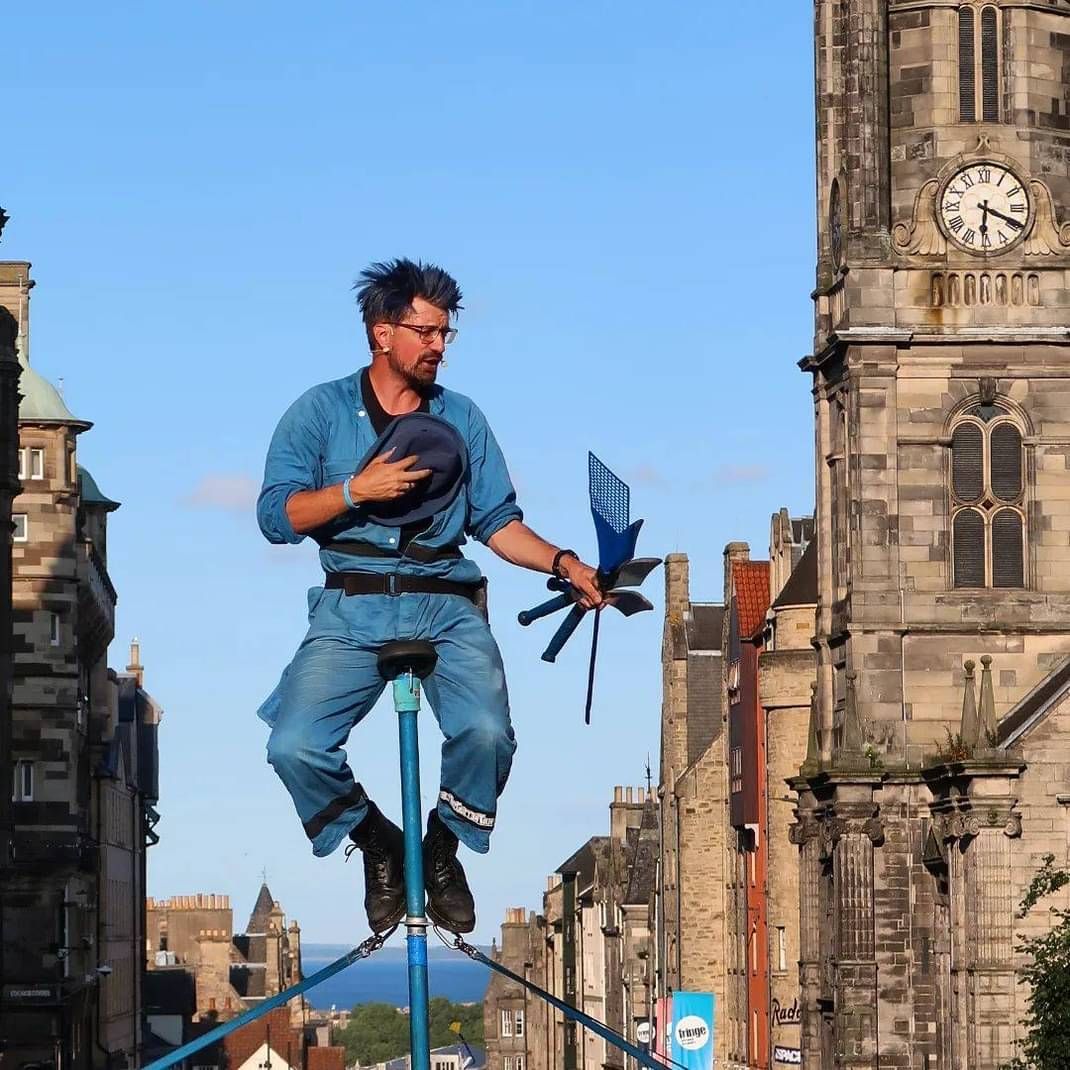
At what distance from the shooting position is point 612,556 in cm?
948

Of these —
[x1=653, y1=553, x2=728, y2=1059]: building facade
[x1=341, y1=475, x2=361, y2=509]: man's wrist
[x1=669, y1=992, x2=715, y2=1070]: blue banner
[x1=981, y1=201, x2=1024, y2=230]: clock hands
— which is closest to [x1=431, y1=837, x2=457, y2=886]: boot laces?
[x1=341, y1=475, x2=361, y2=509]: man's wrist

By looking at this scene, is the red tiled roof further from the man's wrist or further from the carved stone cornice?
the man's wrist

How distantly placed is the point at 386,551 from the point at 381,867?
0.93m

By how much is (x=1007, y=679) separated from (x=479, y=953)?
50.8m

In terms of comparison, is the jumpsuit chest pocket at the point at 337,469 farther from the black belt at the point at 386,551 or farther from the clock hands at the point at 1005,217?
the clock hands at the point at 1005,217

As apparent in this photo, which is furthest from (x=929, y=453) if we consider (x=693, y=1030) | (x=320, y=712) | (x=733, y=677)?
(x=320, y=712)

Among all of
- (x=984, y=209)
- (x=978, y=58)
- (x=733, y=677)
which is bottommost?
(x=733, y=677)

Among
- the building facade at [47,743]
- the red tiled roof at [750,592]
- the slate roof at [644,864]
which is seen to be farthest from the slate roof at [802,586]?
the slate roof at [644,864]

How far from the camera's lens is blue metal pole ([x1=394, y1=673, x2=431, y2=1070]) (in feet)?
31.1

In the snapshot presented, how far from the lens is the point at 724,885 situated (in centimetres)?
9475

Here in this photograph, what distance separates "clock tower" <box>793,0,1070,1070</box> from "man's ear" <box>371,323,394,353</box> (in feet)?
162

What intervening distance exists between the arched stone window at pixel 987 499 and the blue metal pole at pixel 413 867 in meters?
50.4

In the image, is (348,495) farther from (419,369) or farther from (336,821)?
(336,821)

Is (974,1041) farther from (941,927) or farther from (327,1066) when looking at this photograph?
(327,1066)
